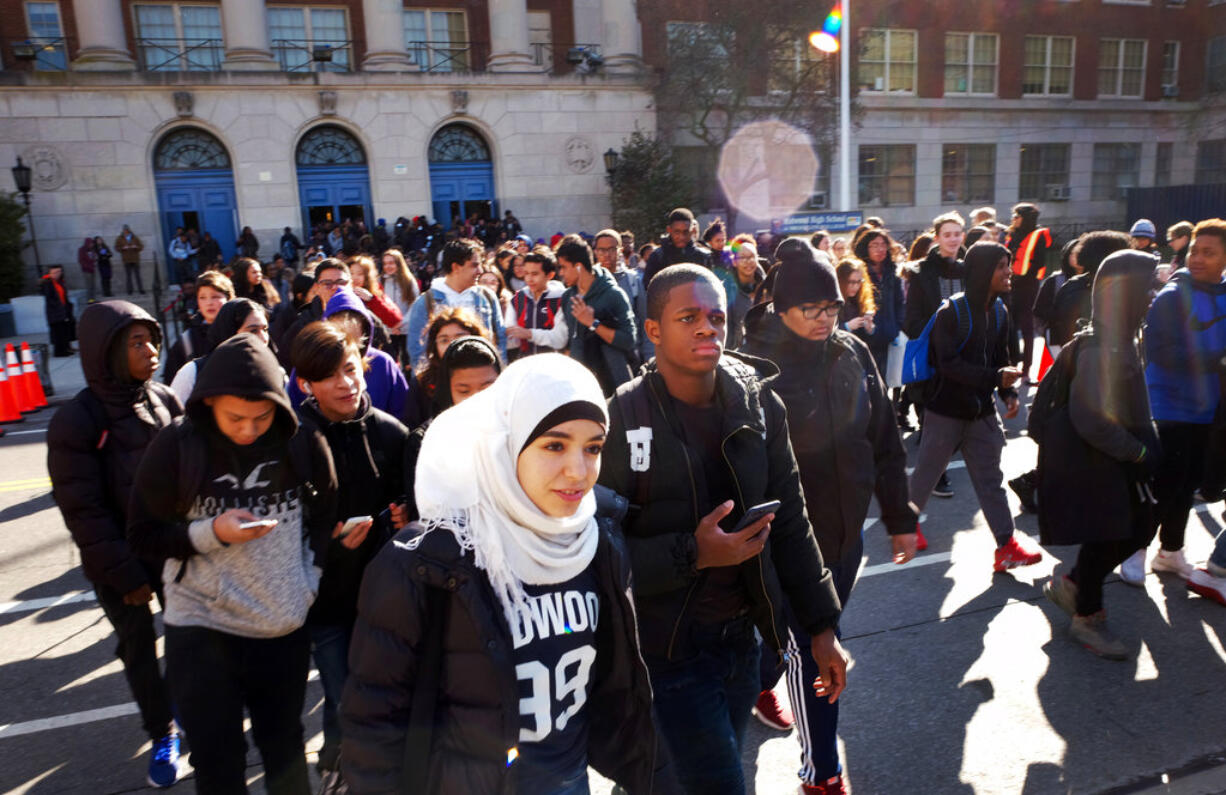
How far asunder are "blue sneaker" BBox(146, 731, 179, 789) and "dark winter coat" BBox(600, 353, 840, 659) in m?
2.38

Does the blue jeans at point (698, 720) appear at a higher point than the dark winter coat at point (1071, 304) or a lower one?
lower

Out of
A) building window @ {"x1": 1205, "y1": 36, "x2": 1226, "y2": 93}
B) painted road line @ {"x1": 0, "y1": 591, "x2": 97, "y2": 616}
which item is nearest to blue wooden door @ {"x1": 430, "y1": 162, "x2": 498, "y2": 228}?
painted road line @ {"x1": 0, "y1": 591, "x2": 97, "y2": 616}

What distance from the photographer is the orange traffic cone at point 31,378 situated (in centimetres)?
1207

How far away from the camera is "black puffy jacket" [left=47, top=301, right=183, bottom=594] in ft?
10.2

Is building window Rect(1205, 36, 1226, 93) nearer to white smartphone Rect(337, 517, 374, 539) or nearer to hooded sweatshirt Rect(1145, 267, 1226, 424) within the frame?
hooded sweatshirt Rect(1145, 267, 1226, 424)

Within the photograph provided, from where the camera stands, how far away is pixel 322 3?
87.8 feet

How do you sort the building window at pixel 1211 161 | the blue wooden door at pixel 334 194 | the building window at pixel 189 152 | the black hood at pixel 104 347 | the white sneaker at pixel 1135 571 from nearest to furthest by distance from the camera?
the black hood at pixel 104 347, the white sneaker at pixel 1135 571, the building window at pixel 189 152, the blue wooden door at pixel 334 194, the building window at pixel 1211 161

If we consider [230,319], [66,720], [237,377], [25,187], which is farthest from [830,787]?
[25,187]

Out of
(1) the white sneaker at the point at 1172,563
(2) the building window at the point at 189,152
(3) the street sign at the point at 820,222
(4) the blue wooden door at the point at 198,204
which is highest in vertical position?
(2) the building window at the point at 189,152

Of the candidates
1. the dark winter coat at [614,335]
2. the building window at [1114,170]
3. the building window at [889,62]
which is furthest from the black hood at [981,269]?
the building window at [1114,170]

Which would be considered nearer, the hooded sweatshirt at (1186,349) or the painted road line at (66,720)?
the painted road line at (66,720)

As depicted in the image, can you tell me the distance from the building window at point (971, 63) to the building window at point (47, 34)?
31.1m

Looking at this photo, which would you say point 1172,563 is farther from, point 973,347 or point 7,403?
point 7,403

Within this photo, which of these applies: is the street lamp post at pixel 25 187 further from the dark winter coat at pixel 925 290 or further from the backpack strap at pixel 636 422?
the backpack strap at pixel 636 422
